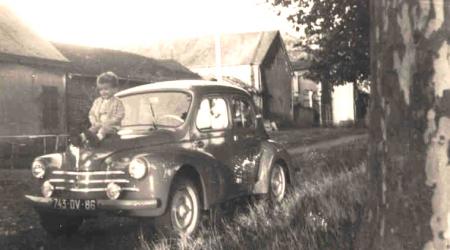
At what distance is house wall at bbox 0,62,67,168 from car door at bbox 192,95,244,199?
38.3ft

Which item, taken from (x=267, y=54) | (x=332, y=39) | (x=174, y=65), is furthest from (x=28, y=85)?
(x=267, y=54)

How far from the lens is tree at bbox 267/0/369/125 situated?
15.1 meters

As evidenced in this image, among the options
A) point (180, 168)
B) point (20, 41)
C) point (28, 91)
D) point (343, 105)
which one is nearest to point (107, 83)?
point (180, 168)

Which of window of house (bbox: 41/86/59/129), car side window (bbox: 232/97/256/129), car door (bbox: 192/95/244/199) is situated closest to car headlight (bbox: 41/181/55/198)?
car door (bbox: 192/95/244/199)

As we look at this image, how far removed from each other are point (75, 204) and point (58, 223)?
80 centimetres

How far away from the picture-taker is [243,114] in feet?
26.7

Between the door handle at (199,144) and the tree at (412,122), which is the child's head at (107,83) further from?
the tree at (412,122)

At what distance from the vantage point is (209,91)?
7406 mm

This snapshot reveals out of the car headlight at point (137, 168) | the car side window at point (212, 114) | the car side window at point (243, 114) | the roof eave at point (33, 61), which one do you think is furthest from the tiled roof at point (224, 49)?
the car headlight at point (137, 168)

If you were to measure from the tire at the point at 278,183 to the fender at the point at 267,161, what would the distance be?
114mm

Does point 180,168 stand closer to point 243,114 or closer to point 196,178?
point 196,178

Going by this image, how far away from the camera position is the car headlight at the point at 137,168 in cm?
591

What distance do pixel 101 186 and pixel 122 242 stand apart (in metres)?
0.67

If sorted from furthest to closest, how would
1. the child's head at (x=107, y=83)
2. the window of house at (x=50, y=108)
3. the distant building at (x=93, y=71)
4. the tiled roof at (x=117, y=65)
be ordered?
the tiled roof at (x=117, y=65) → the distant building at (x=93, y=71) → the window of house at (x=50, y=108) → the child's head at (x=107, y=83)
